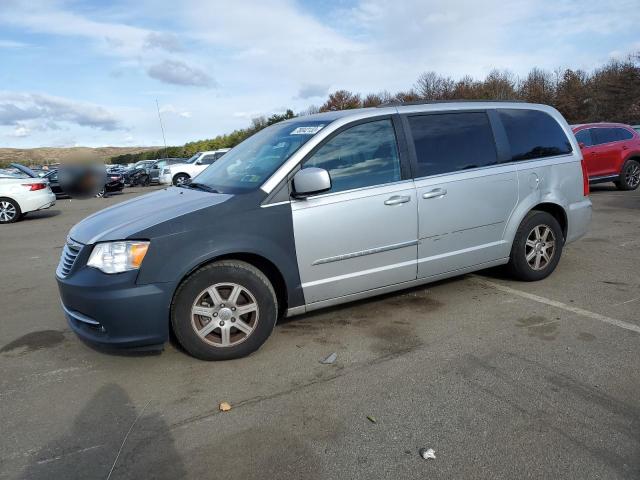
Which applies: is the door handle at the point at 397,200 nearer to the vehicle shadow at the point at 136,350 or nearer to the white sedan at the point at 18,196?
the vehicle shadow at the point at 136,350

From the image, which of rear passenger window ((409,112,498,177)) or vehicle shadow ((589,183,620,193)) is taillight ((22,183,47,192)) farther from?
vehicle shadow ((589,183,620,193))

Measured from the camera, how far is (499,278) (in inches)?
209

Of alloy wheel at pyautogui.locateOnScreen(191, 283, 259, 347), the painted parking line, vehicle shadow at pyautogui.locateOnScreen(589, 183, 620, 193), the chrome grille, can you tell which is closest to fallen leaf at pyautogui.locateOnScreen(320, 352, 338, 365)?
alloy wheel at pyautogui.locateOnScreen(191, 283, 259, 347)

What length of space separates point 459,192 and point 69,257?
326cm

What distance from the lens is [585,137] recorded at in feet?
37.9

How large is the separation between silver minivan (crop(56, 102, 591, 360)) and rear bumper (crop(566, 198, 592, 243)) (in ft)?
0.38

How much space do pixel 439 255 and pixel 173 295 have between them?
232 centimetres

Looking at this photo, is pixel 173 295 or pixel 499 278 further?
pixel 499 278

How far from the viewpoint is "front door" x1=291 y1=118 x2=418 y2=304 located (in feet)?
12.3

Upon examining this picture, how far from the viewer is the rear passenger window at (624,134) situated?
12070 mm

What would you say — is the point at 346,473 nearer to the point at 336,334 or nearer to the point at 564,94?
the point at 336,334

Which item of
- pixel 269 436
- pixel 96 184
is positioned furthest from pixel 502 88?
pixel 269 436

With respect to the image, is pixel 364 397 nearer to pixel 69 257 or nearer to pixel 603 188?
pixel 69 257

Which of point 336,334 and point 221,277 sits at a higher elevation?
point 221,277
